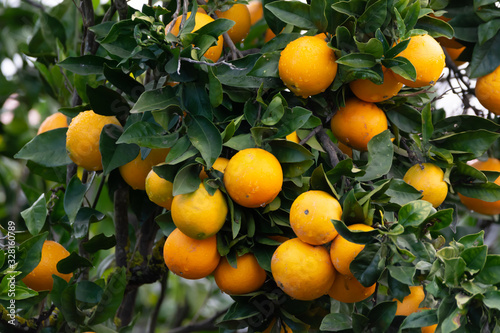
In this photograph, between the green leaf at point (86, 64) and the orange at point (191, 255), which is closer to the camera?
the orange at point (191, 255)

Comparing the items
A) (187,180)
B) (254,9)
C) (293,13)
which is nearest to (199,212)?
(187,180)

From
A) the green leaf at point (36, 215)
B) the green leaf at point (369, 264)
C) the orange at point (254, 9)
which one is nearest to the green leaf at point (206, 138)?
the green leaf at point (369, 264)

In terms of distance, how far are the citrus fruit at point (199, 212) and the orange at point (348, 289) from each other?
270 mm

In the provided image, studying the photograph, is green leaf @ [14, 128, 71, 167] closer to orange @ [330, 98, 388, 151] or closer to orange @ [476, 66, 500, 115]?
orange @ [330, 98, 388, 151]

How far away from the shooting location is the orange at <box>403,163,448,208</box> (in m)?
1.25

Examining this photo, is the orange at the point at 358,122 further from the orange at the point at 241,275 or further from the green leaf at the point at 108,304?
the green leaf at the point at 108,304

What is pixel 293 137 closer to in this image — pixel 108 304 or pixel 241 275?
pixel 241 275

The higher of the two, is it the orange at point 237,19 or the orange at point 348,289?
the orange at point 237,19

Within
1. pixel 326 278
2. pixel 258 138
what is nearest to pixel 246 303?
pixel 326 278

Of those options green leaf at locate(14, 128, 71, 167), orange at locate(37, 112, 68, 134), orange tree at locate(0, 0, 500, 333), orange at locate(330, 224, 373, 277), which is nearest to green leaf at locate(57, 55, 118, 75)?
orange tree at locate(0, 0, 500, 333)

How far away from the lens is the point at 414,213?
3.33 feet

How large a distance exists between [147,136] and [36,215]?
0.42 metres

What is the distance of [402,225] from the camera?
102 centimetres

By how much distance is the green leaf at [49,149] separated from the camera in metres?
1.42
